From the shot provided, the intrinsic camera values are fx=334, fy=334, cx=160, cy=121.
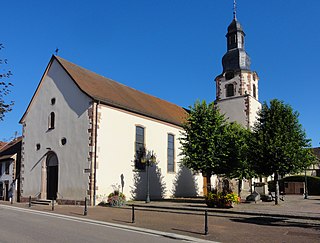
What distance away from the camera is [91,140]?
22391mm

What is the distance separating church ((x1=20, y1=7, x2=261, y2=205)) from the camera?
22.8 meters

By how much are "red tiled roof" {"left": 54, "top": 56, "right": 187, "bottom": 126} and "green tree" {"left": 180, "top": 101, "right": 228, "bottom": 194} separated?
4.70 metres

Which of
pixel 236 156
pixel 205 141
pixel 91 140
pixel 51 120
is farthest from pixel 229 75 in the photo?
pixel 91 140

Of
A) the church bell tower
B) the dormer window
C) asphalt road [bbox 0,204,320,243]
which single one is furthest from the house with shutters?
the dormer window

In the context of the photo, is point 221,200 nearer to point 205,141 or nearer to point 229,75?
point 205,141

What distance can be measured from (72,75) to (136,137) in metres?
6.77

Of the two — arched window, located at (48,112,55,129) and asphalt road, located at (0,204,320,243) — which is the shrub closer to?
asphalt road, located at (0,204,320,243)

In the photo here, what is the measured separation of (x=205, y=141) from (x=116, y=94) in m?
8.49

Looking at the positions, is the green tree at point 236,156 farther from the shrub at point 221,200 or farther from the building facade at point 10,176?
the building facade at point 10,176

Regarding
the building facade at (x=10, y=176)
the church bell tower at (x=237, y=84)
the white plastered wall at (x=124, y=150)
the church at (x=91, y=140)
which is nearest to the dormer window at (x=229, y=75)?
the church bell tower at (x=237, y=84)

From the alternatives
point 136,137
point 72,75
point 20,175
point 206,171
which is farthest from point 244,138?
point 20,175

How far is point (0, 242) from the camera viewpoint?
903 centimetres

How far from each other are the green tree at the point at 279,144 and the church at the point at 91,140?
839 centimetres

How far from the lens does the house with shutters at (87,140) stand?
2270cm
